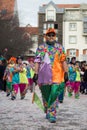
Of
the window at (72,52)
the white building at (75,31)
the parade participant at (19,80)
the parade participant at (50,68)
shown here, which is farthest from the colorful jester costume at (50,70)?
the window at (72,52)

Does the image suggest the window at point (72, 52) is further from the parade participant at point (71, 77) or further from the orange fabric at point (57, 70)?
the orange fabric at point (57, 70)

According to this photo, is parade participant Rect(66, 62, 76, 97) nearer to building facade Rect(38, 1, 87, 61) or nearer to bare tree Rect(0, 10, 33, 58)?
bare tree Rect(0, 10, 33, 58)

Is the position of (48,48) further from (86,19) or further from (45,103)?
(86,19)

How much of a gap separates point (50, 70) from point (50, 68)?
0.13ft

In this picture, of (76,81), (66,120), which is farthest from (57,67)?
(76,81)

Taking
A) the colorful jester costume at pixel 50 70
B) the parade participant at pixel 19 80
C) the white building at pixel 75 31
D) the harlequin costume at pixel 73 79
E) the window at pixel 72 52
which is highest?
the colorful jester costume at pixel 50 70

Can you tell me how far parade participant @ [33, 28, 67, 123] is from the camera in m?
10.2

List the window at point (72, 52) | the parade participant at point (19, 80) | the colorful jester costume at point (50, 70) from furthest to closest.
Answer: the window at point (72, 52), the parade participant at point (19, 80), the colorful jester costume at point (50, 70)

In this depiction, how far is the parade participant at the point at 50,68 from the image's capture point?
10.2 metres

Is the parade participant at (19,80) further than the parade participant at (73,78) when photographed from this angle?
No

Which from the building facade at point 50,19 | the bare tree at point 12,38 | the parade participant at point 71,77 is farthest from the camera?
the building facade at point 50,19

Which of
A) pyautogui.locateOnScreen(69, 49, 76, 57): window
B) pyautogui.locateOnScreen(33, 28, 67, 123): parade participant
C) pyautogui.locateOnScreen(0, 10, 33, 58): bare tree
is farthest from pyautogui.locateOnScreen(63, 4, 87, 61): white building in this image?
pyautogui.locateOnScreen(33, 28, 67, 123): parade participant

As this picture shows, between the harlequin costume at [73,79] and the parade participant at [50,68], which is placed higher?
the parade participant at [50,68]

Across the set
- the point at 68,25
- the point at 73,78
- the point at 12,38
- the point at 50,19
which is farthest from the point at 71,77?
the point at 68,25
